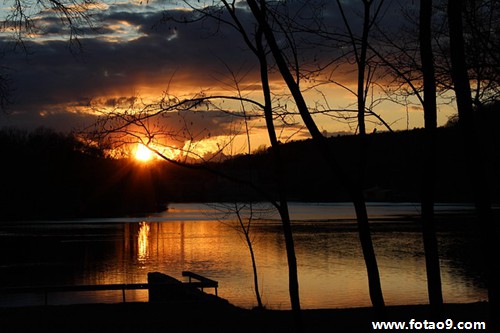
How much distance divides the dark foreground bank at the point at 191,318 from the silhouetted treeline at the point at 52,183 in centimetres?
8869

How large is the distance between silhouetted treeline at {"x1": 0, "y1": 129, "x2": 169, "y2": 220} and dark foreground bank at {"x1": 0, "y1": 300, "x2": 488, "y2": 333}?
88694 millimetres

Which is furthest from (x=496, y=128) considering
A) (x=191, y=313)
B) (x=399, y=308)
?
(x=191, y=313)

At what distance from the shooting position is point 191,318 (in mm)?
13852

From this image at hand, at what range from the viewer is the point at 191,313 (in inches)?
565

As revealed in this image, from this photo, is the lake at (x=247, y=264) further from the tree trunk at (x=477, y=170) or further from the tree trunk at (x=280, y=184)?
the tree trunk at (x=477, y=170)

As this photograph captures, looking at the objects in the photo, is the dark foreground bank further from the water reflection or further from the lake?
the water reflection

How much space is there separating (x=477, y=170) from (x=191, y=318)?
838cm

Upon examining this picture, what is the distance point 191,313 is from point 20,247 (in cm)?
3854

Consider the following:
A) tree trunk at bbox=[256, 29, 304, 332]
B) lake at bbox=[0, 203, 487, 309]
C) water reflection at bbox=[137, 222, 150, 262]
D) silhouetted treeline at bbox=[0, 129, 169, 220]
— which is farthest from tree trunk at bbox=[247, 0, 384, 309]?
silhouetted treeline at bbox=[0, 129, 169, 220]

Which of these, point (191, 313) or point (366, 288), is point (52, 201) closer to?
point (366, 288)

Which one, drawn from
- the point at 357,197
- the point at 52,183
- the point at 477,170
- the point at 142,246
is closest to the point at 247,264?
the point at 142,246

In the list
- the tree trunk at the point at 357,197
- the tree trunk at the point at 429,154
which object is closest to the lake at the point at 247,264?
the tree trunk at the point at 357,197

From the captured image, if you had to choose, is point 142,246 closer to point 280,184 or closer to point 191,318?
point 191,318

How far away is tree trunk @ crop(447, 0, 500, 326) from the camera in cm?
675
